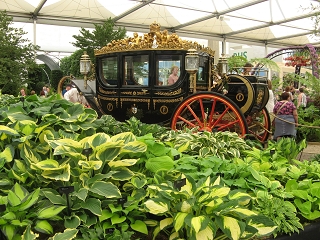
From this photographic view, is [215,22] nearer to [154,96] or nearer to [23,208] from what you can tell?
[154,96]

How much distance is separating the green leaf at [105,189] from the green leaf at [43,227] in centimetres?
29

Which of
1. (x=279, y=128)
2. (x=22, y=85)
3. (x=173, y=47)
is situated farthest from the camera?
(x=22, y=85)

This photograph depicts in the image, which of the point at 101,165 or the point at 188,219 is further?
the point at 101,165

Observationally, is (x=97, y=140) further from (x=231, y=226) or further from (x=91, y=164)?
(x=231, y=226)

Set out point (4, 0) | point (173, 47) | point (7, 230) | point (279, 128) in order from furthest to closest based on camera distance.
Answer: point (4, 0) → point (279, 128) → point (173, 47) → point (7, 230)

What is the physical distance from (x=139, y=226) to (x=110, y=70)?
13.3ft

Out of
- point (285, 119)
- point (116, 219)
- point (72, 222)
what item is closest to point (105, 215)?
point (116, 219)

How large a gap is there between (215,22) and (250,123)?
48.1 ft

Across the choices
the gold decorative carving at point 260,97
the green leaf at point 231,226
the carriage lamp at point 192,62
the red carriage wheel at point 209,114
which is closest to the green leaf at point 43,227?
the green leaf at point 231,226

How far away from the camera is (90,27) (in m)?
17.9

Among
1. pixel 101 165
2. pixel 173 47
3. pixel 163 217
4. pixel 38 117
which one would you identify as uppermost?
pixel 173 47

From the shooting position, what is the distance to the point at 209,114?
17.2 feet

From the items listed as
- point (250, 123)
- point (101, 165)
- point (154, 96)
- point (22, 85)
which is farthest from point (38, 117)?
point (22, 85)

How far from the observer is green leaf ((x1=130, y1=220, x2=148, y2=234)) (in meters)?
1.93
